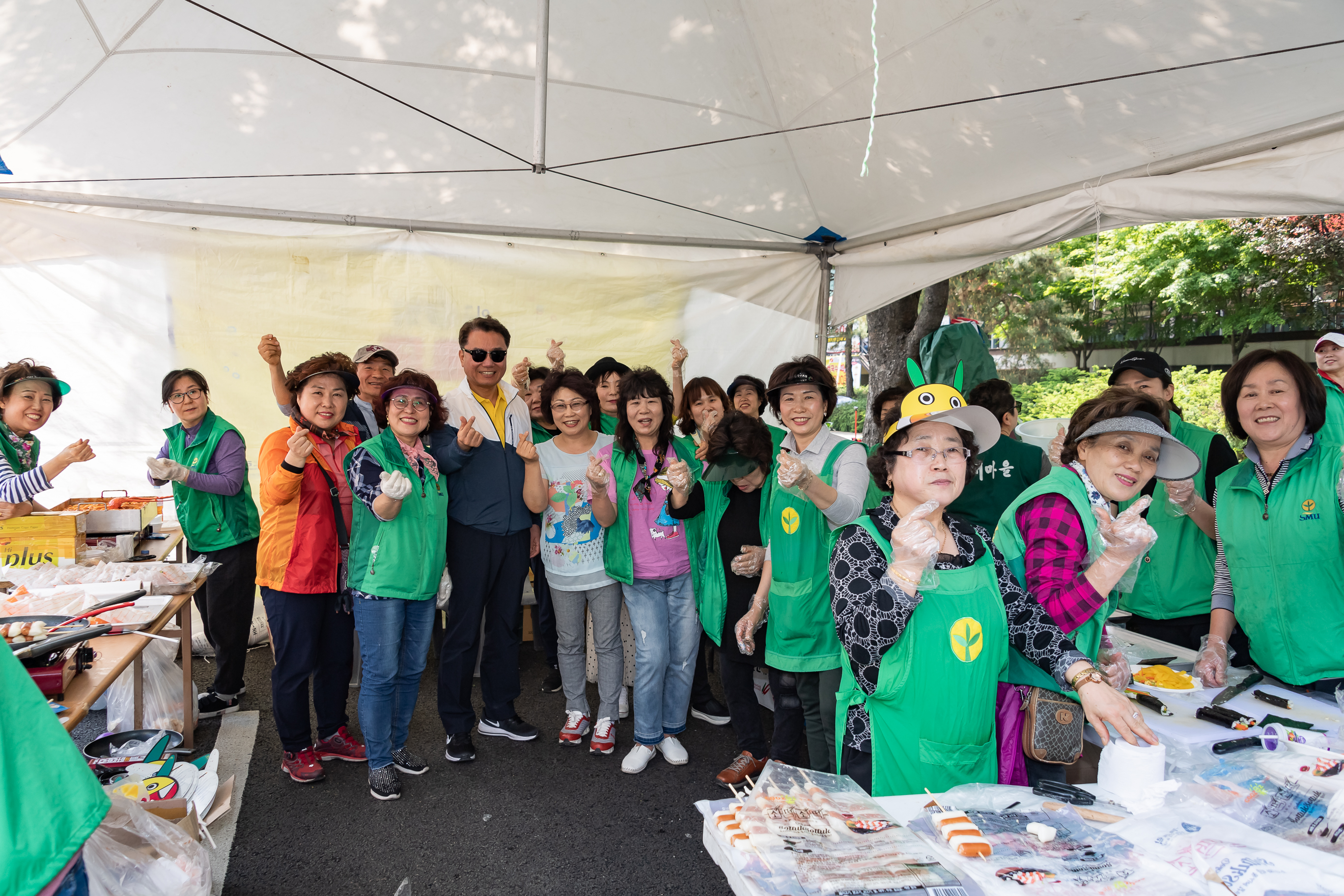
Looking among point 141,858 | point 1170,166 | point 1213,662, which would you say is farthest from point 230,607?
point 1170,166

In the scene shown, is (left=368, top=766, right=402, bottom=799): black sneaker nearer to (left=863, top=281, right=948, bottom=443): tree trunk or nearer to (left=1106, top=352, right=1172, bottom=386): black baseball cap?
(left=1106, top=352, right=1172, bottom=386): black baseball cap

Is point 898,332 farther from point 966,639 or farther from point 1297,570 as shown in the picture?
point 966,639

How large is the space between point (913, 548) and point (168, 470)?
3461 mm

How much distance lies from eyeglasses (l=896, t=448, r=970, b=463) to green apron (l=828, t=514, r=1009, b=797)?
0.23 meters

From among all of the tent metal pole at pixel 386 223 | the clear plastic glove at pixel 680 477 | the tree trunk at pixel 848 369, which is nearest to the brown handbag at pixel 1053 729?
the clear plastic glove at pixel 680 477

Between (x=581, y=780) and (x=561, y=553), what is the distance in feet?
3.38

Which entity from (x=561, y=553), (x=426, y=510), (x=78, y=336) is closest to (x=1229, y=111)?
(x=561, y=553)

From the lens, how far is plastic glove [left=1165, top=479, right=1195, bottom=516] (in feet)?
8.85

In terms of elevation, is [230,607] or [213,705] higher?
[230,607]

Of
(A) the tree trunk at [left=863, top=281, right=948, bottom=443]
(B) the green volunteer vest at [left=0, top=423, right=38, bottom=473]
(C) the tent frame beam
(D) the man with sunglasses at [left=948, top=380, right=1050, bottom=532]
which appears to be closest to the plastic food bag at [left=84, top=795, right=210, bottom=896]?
(B) the green volunteer vest at [left=0, top=423, right=38, bottom=473]

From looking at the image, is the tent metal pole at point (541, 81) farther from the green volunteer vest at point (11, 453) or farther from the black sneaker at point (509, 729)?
the black sneaker at point (509, 729)

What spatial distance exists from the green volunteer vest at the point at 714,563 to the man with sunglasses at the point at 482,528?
831mm

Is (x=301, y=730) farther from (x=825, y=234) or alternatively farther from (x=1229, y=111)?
(x=1229, y=111)

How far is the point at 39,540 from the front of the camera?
11.0ft
